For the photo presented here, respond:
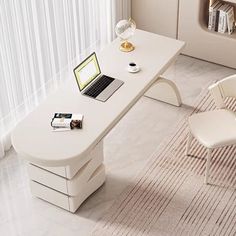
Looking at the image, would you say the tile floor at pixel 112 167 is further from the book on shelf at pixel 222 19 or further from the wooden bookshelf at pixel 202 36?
the book on shelf at pixel 222 19

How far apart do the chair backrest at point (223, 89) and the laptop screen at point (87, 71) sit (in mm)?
790

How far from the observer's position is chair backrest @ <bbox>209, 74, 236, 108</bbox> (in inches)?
146

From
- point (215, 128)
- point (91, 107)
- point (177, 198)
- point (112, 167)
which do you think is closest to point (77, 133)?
point (91, 107)

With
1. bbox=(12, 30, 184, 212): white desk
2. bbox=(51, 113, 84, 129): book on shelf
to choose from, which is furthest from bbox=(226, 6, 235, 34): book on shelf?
bbox=(51, 113, 84, 129): book on shelf

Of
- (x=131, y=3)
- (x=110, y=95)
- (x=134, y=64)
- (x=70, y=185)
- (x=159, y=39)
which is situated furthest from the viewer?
(x=131, y=3)

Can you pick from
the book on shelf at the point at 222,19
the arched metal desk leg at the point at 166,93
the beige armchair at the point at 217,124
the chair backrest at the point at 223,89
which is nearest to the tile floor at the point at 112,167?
the arched metal desk leg at the point at 166,93

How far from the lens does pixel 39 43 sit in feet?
13.5

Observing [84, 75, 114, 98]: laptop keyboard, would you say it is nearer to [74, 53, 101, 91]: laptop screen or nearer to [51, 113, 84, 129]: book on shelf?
[74, 53, 101, 91]: laptop screen

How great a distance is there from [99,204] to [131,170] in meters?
0.37

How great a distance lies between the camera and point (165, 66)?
3.94 meters

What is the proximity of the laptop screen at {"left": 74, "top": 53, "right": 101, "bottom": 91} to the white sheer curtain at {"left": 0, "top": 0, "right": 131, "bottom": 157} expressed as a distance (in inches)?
22.2

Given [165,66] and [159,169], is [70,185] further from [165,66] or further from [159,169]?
[165,66]

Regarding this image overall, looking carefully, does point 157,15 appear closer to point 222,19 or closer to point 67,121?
point 222,19

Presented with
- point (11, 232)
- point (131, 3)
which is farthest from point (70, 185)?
point (131, 3)
